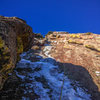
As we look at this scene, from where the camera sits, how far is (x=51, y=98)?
158 inches

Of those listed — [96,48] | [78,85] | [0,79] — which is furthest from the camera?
[96,48]

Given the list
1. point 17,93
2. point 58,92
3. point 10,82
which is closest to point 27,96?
point 17,93

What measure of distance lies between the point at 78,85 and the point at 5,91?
5.14m

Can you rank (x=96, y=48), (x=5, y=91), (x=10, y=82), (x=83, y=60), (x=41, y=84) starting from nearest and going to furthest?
(x=5, y=91), (x=10, y=82), (x=41, y=84), (x=83, y=60), (x=96, y=48)

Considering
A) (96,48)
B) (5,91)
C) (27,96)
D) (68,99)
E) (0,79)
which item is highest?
(96,48)

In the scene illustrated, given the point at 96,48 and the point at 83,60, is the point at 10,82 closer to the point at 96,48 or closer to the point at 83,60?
the point at 83,60

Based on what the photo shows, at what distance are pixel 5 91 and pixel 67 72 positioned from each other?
17.6 feet

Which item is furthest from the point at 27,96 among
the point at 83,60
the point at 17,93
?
the point at 83,60

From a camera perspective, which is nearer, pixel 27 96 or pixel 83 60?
pixel 27 96

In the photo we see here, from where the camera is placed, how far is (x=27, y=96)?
382cm

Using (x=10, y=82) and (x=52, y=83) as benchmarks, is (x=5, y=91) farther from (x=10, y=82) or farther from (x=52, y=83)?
(x=52, y=83)

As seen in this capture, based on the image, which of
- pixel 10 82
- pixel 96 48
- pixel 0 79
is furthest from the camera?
pixel 96 48

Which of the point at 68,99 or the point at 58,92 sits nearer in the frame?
the point at 68,99

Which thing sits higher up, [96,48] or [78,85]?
[96,48]
